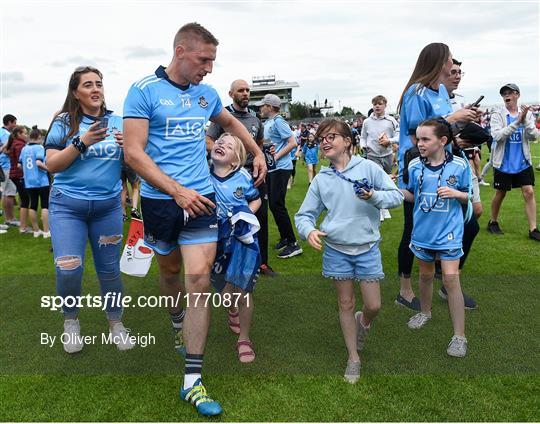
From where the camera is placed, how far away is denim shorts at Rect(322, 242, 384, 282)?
131 inches

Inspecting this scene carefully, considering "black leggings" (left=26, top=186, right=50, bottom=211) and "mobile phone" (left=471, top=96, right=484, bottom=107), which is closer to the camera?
"mobile phone" (left=471, top=96, right=484, bottom=107)

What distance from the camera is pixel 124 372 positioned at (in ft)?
11.7

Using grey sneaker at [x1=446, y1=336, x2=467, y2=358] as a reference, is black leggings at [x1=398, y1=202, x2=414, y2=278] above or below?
above

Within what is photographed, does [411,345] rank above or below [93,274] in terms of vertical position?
above

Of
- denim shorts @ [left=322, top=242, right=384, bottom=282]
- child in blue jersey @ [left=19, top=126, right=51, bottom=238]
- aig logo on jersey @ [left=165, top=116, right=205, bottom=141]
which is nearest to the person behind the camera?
aig logo on jersey @ [left=165, top=116, right=205, bottom=141]

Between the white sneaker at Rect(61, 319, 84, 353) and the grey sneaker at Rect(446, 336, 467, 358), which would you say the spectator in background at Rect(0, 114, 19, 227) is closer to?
the white sneaker at Rect(61, 319, 84, 353)

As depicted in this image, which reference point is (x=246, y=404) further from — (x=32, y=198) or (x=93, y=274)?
(x=32, y=198)

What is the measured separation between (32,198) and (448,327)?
7.43m

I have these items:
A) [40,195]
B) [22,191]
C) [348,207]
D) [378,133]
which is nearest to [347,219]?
[348,207]

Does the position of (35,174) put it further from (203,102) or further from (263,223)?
(203,102)

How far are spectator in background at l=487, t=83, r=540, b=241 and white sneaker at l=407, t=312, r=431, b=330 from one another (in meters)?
3.63

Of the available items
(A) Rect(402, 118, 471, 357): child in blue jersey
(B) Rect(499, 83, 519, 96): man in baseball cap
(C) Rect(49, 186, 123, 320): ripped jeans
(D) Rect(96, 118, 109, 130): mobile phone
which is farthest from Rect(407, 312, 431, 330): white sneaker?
(B) Rect(499, 83, 519, 96): man in baseball cap

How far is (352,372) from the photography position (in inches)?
132

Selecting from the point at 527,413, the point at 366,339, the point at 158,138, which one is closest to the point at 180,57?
the point at 158,138
